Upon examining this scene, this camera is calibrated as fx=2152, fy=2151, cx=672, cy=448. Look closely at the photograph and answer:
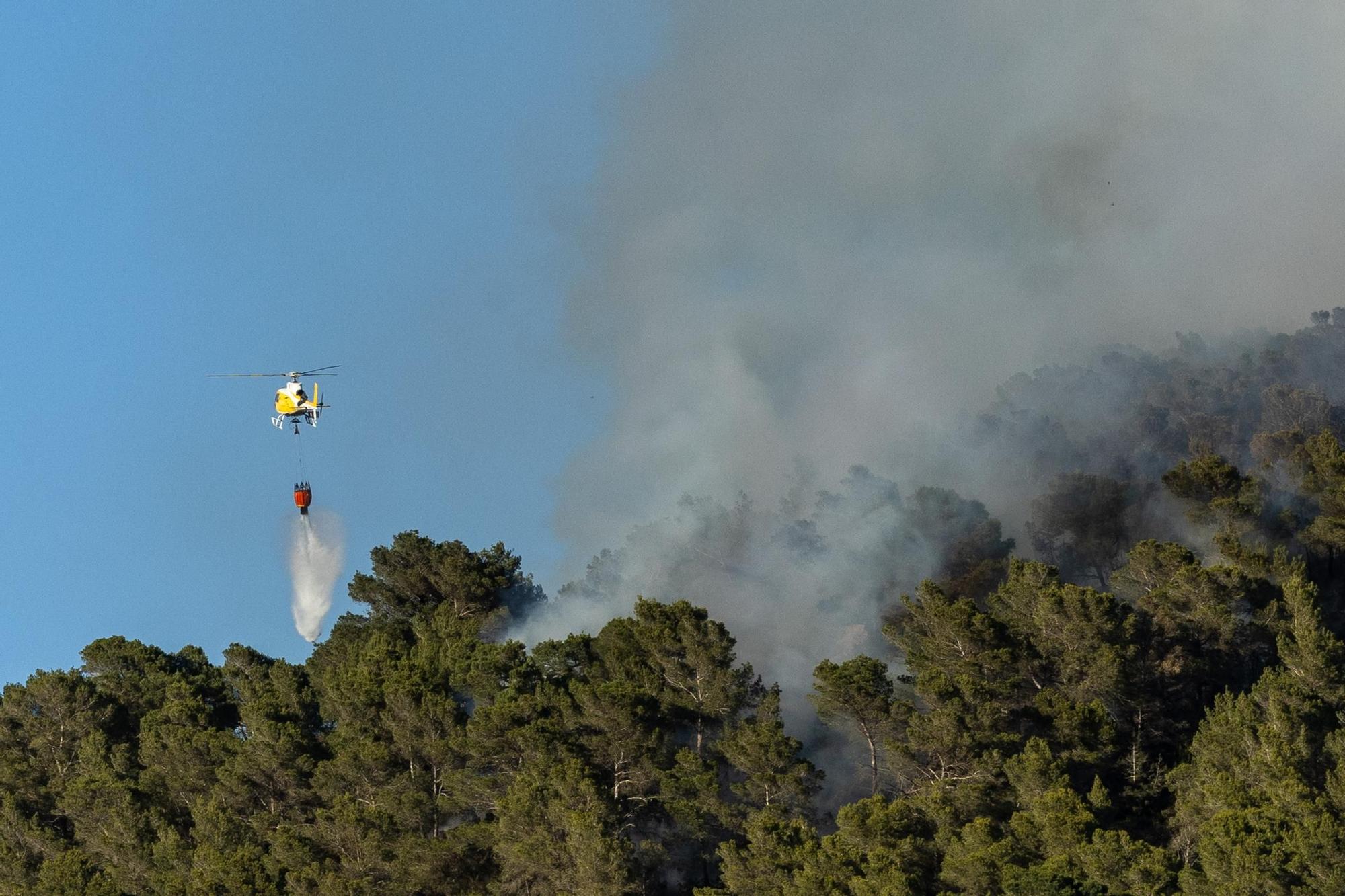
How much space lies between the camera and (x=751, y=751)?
7550 cm

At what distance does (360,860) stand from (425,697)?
7857 mm

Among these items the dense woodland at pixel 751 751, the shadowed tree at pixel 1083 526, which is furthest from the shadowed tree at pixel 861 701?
the shadowed tree at pixel 1083 526

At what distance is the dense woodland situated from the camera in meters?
67.9

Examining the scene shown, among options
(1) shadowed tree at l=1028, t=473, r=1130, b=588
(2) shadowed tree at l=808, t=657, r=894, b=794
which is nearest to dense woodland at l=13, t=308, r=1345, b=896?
(2) shadowed tree at l=808, t=657, r=894, b=794

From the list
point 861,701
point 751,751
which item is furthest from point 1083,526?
point 751,751

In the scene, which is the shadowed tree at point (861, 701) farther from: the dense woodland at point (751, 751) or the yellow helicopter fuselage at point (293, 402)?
the yellow helicopter fuselage at point (293, 402)

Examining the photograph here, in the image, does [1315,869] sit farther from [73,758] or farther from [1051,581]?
[73,758]

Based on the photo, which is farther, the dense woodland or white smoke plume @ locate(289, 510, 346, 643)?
white smoke plume @ locate(289, 510, 346, 643)

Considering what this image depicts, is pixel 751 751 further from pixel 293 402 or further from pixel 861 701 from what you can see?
pixel 293 402

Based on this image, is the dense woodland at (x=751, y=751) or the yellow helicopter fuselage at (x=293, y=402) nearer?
the dense woodland at (x=751, y=751)

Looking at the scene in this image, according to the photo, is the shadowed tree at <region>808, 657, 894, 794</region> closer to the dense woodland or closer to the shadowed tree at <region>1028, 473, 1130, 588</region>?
the dense woodland

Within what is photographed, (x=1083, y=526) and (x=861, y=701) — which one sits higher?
(x=1083, y=526)

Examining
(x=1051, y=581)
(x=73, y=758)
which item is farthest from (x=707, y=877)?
(x=73, y=758)

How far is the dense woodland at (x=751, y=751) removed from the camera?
223 feet
